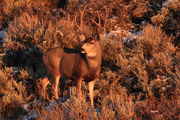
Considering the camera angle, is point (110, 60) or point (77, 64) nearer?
point (77, 64)

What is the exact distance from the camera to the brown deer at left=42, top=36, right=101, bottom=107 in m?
6.93

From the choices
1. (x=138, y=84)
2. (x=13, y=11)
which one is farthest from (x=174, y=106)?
(x=13, y=11)

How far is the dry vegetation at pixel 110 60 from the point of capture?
5.86 meters

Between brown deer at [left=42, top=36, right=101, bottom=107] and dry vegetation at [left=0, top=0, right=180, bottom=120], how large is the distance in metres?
0.47

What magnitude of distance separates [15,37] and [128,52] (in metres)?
4.23

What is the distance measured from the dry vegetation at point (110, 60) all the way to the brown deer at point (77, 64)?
47cm

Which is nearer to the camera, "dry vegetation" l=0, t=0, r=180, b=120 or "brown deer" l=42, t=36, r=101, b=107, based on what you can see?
"dry vegetation" l=0, t=0, r=180, b=120

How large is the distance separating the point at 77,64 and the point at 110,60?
2.26 m

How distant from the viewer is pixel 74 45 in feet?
35.1

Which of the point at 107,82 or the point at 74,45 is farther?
the point at 74,45

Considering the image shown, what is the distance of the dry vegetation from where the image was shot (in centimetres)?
586

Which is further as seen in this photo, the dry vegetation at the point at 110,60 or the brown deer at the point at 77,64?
the brown deer at the point at 77,64

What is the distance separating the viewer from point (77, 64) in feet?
24.0

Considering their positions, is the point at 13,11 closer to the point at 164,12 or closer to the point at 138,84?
the point at 164,12
